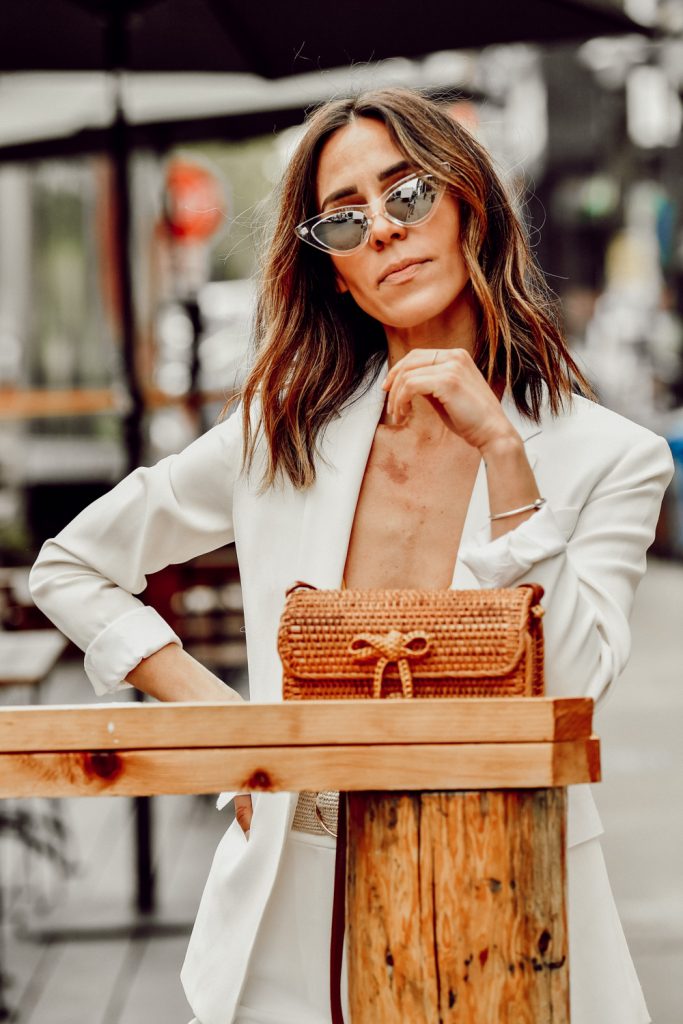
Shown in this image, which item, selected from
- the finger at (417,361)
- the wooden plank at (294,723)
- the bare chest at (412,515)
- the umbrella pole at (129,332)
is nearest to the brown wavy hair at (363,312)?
the bare chest at (412,515)

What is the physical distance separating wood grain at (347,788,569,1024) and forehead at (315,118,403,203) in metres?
0.99

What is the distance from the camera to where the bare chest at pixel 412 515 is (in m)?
2.25

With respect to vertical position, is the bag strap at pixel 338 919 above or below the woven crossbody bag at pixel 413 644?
below

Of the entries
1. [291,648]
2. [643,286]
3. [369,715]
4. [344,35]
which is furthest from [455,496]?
[643,286]

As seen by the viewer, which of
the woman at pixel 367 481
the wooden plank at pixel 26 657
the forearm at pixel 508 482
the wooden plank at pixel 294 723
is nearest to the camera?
the wooden plank at pixel 294 723

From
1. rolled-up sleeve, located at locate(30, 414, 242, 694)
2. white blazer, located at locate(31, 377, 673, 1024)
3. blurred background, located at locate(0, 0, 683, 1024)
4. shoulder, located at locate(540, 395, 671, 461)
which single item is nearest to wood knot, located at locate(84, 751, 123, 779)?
white blazer, located at locate(31, 377, 673, 1024)

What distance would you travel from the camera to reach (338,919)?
1941 mm

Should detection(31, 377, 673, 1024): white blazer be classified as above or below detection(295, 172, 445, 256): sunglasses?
below

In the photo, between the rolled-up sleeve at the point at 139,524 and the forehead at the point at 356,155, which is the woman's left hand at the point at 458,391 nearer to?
the forehead at the point at 356,155

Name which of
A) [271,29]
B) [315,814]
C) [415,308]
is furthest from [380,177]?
[271,29]

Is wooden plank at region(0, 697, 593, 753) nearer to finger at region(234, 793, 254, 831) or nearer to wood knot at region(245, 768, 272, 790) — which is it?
wood knot at region(245, 768, 272, 790)

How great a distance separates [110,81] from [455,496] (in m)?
3.67

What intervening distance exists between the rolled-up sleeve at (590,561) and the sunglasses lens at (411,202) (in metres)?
0.43

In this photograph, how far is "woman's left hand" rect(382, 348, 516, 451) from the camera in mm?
2014
